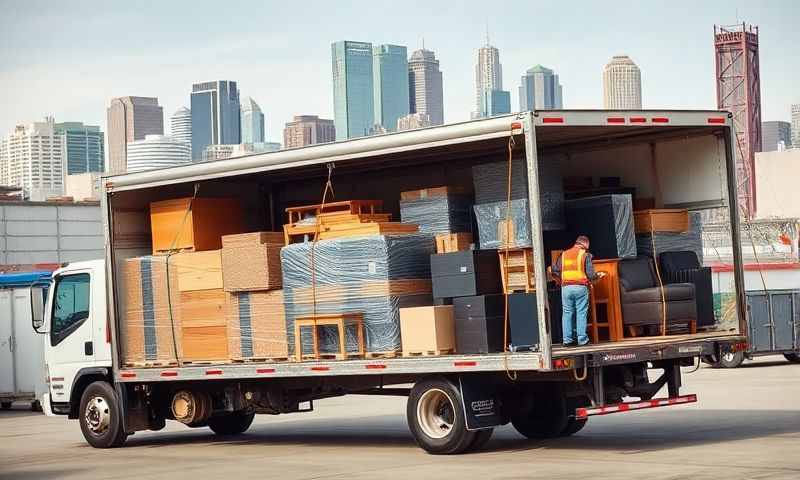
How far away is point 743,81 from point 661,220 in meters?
123

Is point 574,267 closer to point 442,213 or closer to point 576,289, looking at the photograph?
point 576,289

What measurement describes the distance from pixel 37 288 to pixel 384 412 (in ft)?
21.0

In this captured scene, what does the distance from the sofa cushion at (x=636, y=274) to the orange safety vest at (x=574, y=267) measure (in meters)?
0.82

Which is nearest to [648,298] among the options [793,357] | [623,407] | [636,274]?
[636,274]

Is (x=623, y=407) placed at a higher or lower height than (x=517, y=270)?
lower

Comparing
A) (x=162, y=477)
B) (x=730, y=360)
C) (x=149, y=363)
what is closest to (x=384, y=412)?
(x=149, y=363)

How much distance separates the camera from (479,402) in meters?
13.4

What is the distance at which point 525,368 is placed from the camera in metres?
12.6

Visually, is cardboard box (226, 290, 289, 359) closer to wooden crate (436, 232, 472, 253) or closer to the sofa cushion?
→ wooden crate (436, 232, 472, 253)

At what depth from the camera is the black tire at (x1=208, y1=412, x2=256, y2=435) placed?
716 inches

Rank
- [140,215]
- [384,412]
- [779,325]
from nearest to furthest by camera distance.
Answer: [140,215] < [384,412] < [779,325]

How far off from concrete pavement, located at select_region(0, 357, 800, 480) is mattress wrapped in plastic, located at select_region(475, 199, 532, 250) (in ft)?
7.11

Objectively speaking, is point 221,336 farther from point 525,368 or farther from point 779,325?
point 779,325

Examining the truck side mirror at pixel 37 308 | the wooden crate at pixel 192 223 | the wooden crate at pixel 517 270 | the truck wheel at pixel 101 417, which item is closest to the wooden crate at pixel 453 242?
the wooden crate at pixel 517 270
